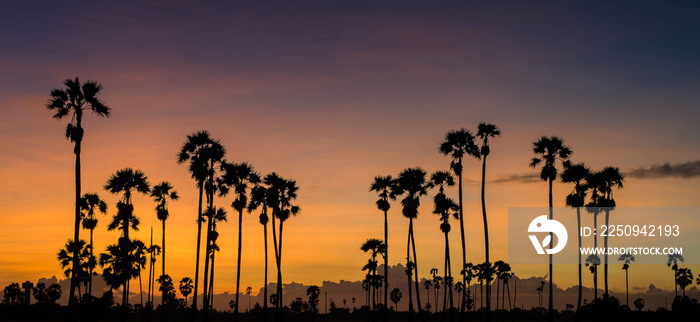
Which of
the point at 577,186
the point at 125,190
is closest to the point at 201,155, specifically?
the point at 125,190

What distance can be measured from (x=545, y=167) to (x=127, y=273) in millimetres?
43628

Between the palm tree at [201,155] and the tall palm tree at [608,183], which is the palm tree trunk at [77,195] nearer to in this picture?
the palm tree at [201,155]

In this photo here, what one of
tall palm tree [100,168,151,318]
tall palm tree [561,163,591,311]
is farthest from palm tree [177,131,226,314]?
tall palm tree [561,163,591,311]

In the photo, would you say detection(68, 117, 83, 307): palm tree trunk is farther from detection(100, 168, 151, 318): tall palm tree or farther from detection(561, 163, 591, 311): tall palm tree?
detection(561, 163, 591, 311): tall palm tree

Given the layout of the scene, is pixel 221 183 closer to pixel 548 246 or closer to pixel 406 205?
pixel 406 205

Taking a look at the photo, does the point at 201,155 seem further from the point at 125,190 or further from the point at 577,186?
the point at 577,186

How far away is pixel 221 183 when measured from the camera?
7075 cm

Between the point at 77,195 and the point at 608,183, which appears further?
the point at 608,183

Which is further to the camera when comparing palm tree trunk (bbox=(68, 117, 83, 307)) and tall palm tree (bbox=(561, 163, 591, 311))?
tall palm tree (bbox=(561, 163, 591, 311))

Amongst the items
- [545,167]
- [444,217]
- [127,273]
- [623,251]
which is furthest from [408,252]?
[623,251]

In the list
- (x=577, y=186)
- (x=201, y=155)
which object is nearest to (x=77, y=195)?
(x=201, y=155)

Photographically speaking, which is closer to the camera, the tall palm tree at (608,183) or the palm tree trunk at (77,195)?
the palm tree trunk at (77,195)

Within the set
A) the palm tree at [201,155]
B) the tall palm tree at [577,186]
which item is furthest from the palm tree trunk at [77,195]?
the tall palm tree at [577,186]

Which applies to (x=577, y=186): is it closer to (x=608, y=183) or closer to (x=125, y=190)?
(x=608, y=183)
